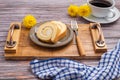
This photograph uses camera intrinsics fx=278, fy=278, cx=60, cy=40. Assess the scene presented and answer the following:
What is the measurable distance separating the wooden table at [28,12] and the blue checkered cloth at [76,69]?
3cm

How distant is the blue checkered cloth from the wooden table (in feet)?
0.09

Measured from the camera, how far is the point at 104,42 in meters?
0.87

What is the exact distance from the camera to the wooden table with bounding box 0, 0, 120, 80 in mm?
775

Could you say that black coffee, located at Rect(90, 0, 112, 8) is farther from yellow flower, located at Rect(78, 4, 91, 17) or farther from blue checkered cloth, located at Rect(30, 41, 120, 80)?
blue checkered cloth, located at Rect(30, 41, 120, 80)

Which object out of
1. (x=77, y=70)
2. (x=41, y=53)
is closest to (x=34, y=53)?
(x=41, y=53)

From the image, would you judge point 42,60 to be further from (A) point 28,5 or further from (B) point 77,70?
(A) point 28,5

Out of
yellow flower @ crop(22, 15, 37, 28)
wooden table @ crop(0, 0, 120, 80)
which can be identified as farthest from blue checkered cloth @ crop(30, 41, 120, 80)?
yellow flower @ crop(22, 15, 37, 28)

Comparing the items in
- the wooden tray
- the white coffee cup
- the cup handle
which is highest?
the white coffee cup

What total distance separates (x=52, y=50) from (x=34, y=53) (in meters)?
0.06

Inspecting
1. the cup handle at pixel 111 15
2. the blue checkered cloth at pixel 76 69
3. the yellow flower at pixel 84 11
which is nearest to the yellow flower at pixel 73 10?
the yellow flower at pixel 84 11

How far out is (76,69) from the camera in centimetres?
76

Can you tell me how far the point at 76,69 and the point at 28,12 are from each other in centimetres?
39

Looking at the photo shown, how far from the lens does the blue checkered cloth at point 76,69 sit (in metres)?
0.73

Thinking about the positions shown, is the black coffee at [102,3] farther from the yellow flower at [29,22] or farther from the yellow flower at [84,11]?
the yellow flower at [29,22]
